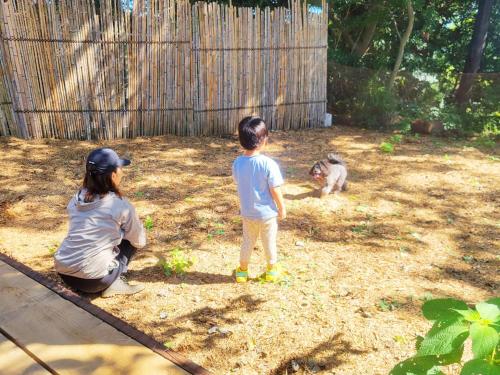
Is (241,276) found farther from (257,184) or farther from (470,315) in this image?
(470,315)

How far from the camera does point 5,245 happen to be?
13.0 ft

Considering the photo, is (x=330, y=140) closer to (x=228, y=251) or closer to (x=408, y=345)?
(x=228, y=251)

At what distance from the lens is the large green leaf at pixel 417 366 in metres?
1.39

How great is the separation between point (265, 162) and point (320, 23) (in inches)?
257

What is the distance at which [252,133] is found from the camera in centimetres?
303

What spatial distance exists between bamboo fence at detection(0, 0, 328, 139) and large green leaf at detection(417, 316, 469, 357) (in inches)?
277

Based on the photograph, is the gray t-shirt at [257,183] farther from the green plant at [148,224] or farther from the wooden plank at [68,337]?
the green plant at [148,224]

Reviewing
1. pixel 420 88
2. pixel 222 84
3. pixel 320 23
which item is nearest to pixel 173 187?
pixel 222 84

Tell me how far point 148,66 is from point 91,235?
5.19m

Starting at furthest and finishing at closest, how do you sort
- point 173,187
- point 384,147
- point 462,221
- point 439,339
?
point 384,147 → point 173,187 → point 462,221 → point 439,339

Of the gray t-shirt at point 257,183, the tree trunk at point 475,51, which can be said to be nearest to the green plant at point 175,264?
the gray t-shirt at point 257,183

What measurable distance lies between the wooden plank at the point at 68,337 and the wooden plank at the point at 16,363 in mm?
42

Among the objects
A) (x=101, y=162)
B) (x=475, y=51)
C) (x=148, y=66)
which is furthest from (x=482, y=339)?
(x=475, y=51)

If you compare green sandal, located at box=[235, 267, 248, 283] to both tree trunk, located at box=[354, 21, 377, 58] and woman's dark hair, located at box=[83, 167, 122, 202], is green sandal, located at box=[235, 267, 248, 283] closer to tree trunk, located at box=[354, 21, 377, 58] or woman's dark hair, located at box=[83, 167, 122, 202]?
woman's dark hair, located at box=[83, 167, 122, 202]
